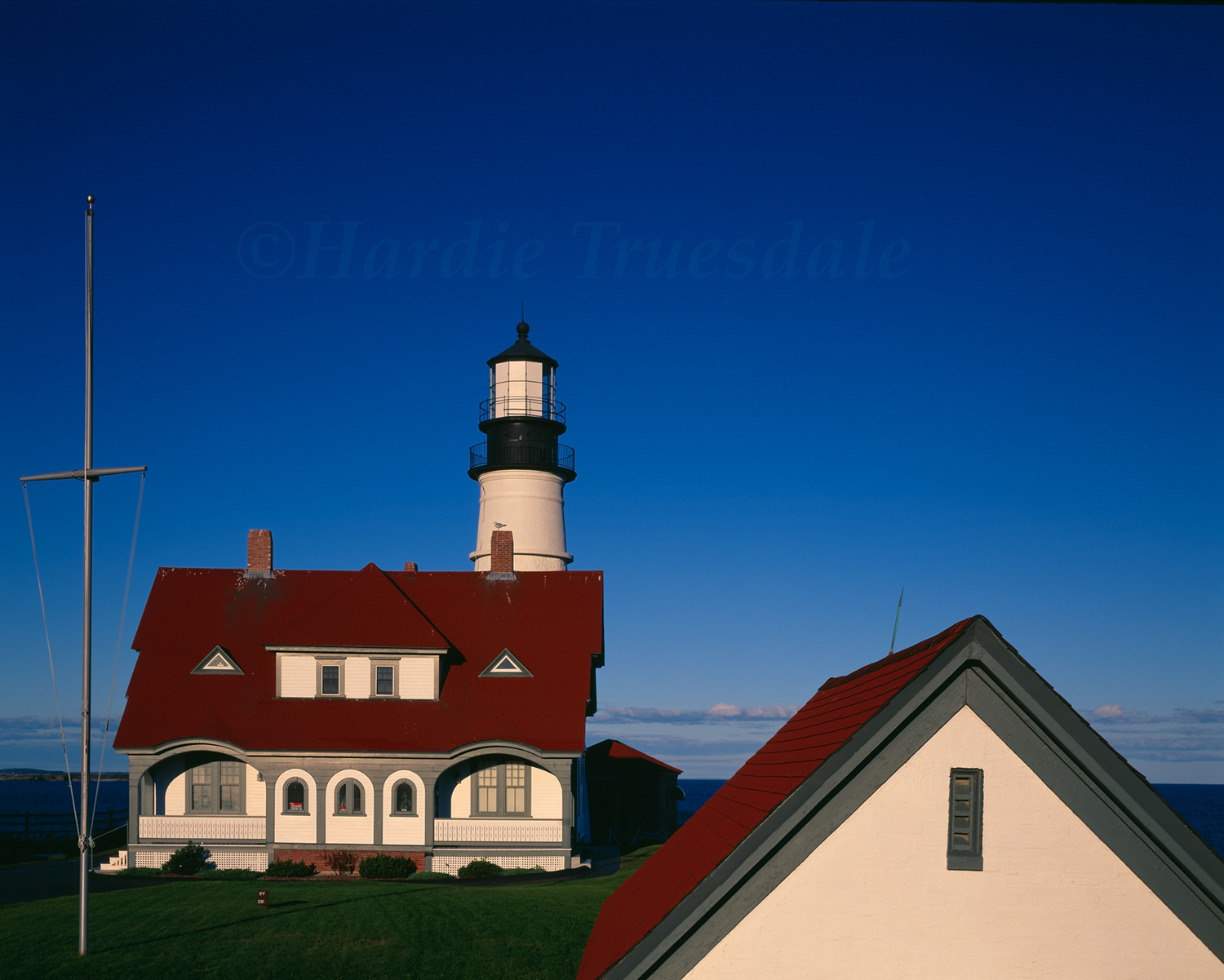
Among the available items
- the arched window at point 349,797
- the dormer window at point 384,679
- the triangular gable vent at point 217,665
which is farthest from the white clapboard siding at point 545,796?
the triangular gable vent at point 217,665

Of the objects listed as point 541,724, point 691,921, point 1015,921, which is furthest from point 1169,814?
point 541,724

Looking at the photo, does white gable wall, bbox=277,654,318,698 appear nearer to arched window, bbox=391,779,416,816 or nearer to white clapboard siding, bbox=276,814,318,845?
white clapboard siding, bbox=276,814,318,845

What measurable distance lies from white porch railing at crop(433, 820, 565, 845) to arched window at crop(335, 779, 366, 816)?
2324 mm

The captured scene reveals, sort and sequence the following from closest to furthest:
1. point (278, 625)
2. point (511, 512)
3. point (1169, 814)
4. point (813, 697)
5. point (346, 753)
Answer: point (1169, 814)
point (813, 697)
point (346, 753)
point (278, 625)
point (511, 512)

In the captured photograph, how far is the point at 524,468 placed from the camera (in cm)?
4075

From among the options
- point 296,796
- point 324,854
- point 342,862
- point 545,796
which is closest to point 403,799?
point 342,862

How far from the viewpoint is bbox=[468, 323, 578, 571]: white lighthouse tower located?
40.5 m

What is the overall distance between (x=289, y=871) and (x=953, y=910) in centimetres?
2735

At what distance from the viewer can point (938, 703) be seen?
248 inches

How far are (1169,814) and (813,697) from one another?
4.85 meters

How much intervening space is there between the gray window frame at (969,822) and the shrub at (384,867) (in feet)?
85.9

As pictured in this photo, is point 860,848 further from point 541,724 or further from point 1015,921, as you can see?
point 541,724

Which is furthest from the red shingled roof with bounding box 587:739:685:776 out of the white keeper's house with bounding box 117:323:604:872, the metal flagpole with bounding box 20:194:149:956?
the metal flagpole with bounding box 20:194:149:956

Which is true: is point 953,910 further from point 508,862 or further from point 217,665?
point 217,665
